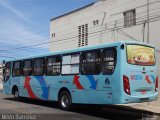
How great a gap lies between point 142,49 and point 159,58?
22.6 ft

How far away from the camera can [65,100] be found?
1655 centimetres

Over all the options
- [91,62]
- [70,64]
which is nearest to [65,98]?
[70,64]

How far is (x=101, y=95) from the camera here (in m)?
14.1

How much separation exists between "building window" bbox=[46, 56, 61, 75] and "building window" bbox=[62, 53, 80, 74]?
0.45m

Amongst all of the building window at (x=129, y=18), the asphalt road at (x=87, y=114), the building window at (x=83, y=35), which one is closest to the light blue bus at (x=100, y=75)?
the asphalt road at (x=87, y=114)

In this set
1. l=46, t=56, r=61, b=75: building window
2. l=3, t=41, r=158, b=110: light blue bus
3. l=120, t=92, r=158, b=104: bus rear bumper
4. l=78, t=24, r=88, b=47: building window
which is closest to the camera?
l=120, t=92, r=158, b=104: bus rear bumper

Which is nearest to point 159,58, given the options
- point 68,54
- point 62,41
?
point 68,54

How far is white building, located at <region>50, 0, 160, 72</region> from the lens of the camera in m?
21.5

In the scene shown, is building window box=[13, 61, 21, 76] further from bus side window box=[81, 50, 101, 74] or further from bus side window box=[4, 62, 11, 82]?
bus side window box=[81, 50, 101, 74]

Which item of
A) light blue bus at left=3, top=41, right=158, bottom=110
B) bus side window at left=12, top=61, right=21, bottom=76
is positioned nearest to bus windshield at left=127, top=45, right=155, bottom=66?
light blue bus at left=3, top=41, right=158, bottom=110

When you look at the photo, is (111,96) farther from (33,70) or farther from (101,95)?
(33,70)

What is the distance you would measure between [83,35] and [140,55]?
1459cm

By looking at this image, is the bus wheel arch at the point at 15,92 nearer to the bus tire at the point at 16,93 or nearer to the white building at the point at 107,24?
the bus tire at the point at 16,93

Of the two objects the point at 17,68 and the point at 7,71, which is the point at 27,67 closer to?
the point at 17,68
